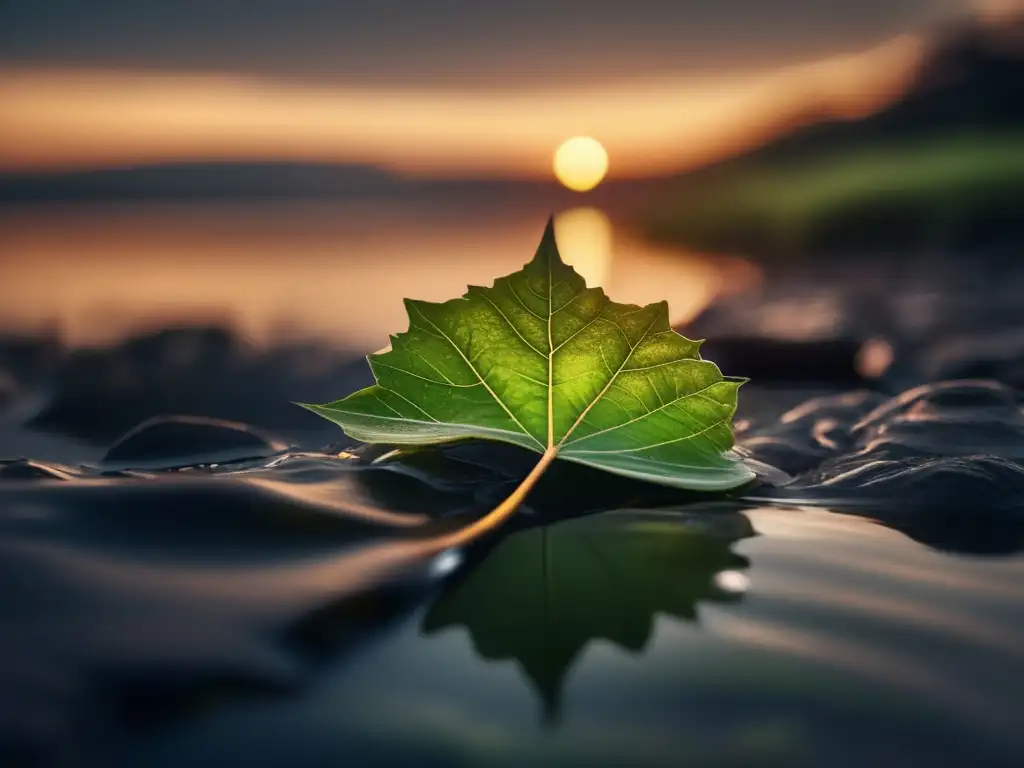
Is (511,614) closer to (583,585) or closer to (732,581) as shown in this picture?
(583,585)

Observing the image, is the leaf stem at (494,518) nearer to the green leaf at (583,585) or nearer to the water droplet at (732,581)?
the green leaf at (583,585)

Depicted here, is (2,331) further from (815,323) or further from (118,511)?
(815,323)

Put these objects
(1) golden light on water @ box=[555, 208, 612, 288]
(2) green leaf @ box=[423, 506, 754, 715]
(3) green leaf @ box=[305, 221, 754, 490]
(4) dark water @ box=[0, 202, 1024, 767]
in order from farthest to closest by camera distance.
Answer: (1) golden light on water @ box=[555, 208, 612, 288], (3) green leaf @ box=[305, 221, 754, 490], (2) green leaf @ box=[423, 506, 754, 715], (4) dark water @ box=[0, 202, 1024, 767]

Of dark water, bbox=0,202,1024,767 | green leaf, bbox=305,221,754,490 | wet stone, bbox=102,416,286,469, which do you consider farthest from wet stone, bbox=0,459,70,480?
green leaf, bbox=305,221,754,490

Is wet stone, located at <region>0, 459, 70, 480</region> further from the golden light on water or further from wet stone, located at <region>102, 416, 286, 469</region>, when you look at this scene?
the golden light on water

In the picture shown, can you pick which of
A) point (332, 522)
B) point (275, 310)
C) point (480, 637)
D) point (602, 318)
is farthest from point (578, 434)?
point (275, 310)

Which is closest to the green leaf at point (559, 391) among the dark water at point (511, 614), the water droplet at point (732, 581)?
the dark water at point (511, 614)

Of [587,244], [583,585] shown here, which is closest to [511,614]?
[583,585]

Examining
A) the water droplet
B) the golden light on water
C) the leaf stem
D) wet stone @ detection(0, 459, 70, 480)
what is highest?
the golden light on water
